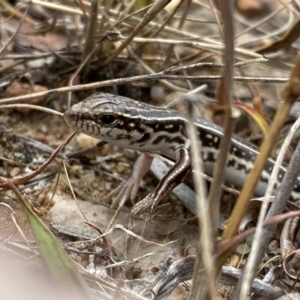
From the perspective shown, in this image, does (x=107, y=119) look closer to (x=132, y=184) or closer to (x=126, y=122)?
(x=126, y=122)

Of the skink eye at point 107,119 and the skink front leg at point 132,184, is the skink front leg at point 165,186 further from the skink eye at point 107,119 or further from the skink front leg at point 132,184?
the skink eye at point 107,119

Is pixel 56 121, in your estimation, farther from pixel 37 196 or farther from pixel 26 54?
pixel 37 196

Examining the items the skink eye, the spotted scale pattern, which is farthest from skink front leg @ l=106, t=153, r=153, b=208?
the skink eye

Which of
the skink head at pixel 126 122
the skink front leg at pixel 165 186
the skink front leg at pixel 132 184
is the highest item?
the skink head at pixel 126 122

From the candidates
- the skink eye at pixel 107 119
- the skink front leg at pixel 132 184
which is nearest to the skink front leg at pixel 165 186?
the skink front leg at pixel 132 184

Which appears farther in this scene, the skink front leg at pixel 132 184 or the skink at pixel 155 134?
the skink front leg at pixel 132 184

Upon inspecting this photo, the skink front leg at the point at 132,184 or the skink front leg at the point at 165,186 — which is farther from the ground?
the skink front leg at the point at 165,186

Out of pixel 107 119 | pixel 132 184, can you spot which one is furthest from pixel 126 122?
pixel 132 184
